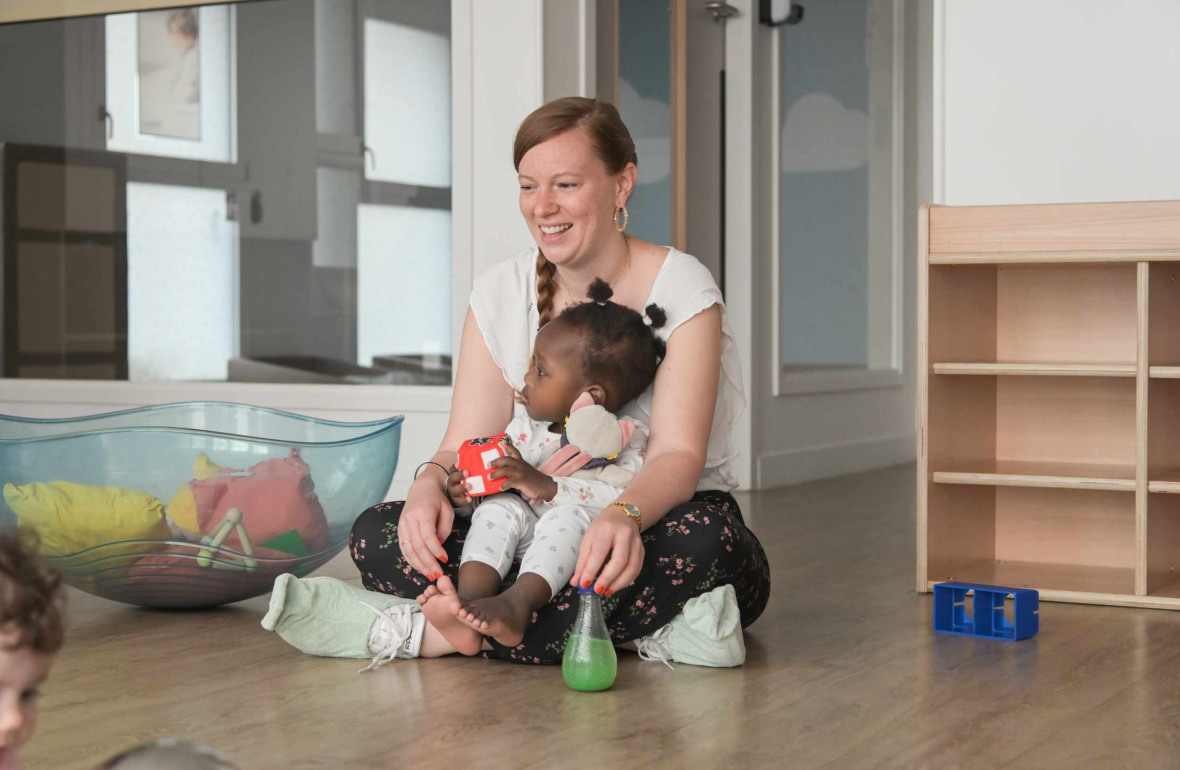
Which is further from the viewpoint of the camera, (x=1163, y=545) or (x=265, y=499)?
(x=1163, y=545)

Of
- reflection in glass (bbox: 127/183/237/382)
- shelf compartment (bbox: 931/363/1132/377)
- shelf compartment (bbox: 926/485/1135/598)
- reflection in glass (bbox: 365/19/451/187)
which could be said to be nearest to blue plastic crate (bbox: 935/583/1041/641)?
shelf compartment (bbox: 926/485/1135/598)

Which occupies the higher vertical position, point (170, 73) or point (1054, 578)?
point (170, 73)

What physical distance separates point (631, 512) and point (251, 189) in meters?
2.54

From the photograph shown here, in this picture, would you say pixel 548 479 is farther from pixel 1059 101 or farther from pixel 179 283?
pixel 179 283

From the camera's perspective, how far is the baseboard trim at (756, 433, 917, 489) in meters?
4.58

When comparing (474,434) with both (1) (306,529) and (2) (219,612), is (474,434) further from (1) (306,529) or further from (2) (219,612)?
(2) (219,612)

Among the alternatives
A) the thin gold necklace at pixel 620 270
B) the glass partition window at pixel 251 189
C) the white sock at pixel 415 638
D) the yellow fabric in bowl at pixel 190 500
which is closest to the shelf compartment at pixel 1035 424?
the thin gold necklace at pixel 620 270

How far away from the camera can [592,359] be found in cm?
191

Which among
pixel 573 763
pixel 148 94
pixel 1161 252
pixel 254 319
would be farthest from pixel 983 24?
pixel 148 94

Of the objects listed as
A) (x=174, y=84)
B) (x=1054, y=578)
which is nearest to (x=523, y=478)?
(x=1054, y=578)

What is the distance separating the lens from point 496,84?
3611 millimetres

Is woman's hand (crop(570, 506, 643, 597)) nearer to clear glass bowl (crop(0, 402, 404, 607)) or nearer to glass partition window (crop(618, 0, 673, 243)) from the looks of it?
clear glass bowl (crop(0, 402, 404, 607))

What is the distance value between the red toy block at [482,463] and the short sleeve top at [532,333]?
209 mm

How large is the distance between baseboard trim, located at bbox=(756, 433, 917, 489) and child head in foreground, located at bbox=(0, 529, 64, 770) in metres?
3.74
